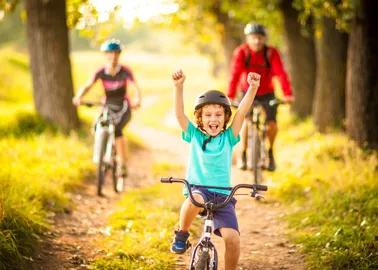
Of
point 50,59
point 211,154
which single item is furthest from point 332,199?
point 50,59

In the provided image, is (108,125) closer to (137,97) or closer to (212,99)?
(137,97)

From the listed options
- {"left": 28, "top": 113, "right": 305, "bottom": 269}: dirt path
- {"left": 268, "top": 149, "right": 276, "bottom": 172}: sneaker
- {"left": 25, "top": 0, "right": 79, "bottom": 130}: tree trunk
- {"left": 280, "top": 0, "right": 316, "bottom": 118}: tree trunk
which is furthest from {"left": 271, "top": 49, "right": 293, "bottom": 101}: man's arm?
{"left": 280, "top": 0, "right": 316, "bottom": 118}: tree trunk

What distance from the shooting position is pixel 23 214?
17.9ft

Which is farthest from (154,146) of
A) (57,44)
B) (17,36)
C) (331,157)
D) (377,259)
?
(17,36)

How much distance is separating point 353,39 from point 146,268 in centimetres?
625

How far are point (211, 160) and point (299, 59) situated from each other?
33.2ft

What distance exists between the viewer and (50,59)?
1092 cm

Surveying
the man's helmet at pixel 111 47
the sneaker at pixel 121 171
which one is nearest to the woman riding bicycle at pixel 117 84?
the man's helmet at pixel 111 47

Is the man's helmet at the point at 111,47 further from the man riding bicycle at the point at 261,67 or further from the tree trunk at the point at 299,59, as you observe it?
the tree trunk at the point at 299,59

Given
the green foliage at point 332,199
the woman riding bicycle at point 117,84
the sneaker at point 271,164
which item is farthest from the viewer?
the woman riding bicycle at point 117,84

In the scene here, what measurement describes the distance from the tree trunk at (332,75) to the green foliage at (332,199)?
88cm

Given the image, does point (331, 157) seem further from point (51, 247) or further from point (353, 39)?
point (51, 247)

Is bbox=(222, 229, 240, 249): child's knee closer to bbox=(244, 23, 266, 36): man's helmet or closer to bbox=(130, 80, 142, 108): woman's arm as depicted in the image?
bbox=(244, 23, 266, 36): man's helmet

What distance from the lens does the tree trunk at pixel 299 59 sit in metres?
13.6
